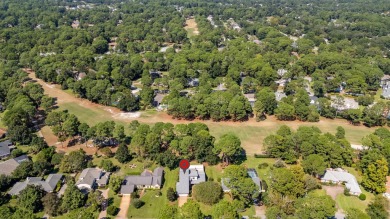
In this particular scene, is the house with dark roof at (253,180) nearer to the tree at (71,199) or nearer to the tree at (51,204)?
the tree at (71,199)

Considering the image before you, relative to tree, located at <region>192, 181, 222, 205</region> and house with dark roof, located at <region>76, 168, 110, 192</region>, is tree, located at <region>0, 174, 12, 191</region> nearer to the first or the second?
house with dark roof, located at <region>76, 168, 110, 192</region>

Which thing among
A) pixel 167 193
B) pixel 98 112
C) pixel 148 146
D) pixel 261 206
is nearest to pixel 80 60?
pixel 98 112

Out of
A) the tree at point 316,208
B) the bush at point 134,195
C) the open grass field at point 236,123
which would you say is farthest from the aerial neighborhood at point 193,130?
the bush at point 134,195

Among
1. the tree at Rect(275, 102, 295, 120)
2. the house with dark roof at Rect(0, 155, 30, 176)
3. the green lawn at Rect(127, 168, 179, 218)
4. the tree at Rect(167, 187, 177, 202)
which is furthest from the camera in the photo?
the tree at Rect(275, 102, 295, 120)

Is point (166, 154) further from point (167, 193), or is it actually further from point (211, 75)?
point (211, 75)

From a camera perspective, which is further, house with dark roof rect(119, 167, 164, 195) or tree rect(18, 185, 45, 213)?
house with dark roof rect(119, 167, 164, 195)

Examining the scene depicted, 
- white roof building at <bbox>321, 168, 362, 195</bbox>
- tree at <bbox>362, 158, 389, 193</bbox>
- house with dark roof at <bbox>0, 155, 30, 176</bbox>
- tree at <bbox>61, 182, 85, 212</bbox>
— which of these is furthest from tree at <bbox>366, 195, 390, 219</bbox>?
house with dark roof at <bbox>0, 155, 30, 176</bbox>
